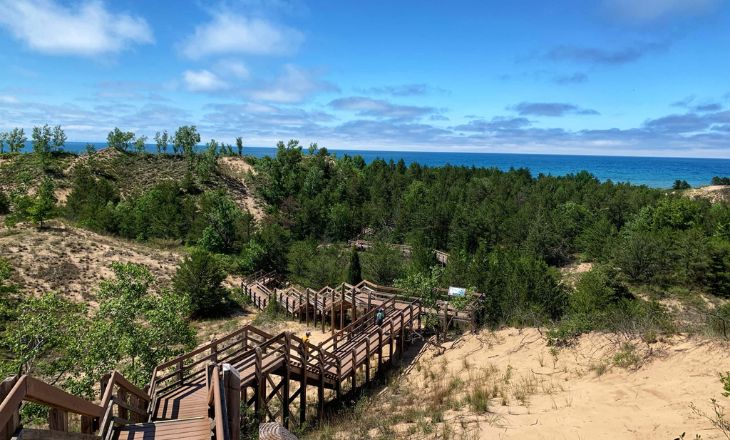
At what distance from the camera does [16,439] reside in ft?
11.3

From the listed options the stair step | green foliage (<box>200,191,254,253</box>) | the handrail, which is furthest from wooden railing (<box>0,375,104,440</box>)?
green foliage (<box>200,191,254,253</box>)

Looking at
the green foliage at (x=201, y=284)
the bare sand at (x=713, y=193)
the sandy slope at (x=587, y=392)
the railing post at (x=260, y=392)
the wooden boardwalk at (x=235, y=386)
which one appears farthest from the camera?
the bare sand at (x=713, y=193)

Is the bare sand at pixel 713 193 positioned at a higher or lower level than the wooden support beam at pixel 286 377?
higher

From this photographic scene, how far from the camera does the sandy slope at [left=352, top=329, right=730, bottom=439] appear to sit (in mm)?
8203

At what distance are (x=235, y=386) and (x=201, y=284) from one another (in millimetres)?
23349

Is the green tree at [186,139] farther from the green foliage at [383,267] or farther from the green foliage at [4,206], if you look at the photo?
the green foliage at [383,267]

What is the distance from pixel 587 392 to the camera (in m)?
9.97

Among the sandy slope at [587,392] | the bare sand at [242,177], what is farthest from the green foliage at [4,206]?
the sandy slope at [587,392]

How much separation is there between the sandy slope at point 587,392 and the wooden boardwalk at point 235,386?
2663mm

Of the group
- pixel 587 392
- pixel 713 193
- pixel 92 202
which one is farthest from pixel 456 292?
pixel 713 193

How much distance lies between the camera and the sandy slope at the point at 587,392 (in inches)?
323

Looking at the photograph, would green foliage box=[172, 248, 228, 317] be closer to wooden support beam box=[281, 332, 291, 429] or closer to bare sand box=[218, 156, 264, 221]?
wooden support beam box=[281, 332, 291, 429]

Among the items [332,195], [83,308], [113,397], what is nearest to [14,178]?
A: [332,195]

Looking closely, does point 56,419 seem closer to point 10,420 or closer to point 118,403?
point 10,420
